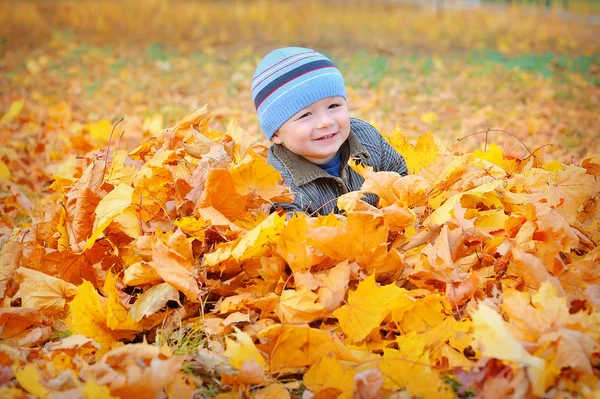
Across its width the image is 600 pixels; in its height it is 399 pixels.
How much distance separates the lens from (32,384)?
1446 mm

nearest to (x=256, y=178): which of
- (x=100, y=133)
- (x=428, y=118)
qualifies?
(x=100, y=133)

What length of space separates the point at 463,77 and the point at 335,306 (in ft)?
23.3

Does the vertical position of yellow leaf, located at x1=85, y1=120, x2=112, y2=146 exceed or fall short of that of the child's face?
it falls short

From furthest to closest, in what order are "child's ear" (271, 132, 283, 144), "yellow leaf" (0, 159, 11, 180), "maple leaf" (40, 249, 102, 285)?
"yellow leaf" (0, 159, 11, 180) < "child's ear" (271, 132, 283, 144) < "maple leaf" (40, 249, 102, 285)

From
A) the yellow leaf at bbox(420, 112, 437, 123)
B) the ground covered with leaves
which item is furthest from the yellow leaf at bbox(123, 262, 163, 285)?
the yellow leaf at bbox(420, 112, 437, 123)

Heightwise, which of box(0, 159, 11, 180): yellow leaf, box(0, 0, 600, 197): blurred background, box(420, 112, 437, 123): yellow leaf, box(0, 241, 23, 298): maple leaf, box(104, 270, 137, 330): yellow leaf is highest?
box(104, 270, 137, 330): yellow leaf

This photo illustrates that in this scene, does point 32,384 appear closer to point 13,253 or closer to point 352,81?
point 13,253

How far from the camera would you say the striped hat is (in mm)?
2479

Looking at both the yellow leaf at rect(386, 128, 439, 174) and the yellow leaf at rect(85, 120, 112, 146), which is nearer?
the yellow leaf at rect(386, 128, 439, 174)

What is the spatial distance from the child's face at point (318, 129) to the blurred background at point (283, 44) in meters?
0.87

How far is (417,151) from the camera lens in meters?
2.87

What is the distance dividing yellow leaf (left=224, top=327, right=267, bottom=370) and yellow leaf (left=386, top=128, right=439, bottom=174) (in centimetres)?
149

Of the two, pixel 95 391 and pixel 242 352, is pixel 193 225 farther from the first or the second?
pixel 95 391

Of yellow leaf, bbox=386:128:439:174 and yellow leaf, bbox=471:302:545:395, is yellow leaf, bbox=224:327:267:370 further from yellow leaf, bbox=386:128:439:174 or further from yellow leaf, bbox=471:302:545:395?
yellow leaf, bbox=386:128:439:174
